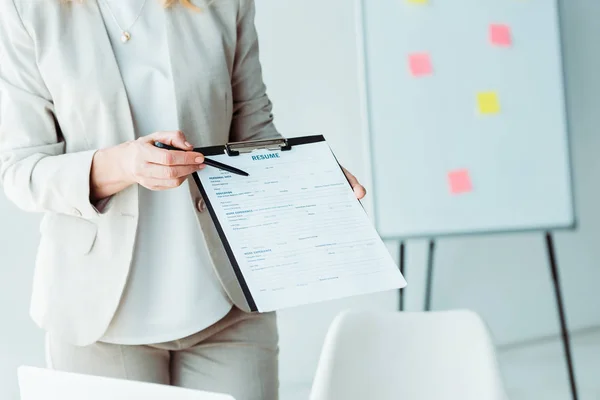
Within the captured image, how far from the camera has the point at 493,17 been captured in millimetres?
2525

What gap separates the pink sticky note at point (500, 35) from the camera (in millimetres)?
2527

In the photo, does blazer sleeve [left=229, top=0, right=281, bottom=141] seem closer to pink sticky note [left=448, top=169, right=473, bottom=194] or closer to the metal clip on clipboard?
the metal clip on clipboard

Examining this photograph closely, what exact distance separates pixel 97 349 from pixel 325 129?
1896 mm

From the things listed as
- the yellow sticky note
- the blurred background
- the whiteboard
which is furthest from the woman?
the yellow sticky note

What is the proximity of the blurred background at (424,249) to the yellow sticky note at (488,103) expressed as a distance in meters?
0.22

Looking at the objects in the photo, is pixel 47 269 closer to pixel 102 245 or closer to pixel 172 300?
pixel 102 245

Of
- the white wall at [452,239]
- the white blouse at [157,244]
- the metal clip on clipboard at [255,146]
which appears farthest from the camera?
the white wall at [452,239]

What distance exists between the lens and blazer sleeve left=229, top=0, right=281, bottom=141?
1371mm

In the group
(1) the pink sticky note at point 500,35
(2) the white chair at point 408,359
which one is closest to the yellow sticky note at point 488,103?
(1) the pink sticky note at point 500,35

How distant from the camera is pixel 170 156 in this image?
0.99 metres

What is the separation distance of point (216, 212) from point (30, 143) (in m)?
0.38

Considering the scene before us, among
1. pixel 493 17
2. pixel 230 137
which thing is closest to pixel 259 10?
pixel 493 17

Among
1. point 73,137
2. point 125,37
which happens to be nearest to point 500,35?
point 125,37

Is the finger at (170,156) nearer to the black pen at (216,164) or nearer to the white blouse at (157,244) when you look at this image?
the black pen at (216,164)
